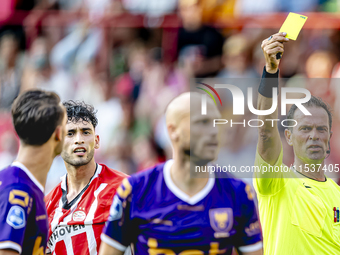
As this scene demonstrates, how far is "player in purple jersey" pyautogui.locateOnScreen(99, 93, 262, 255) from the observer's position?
2977mm

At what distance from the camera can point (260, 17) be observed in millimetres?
8922

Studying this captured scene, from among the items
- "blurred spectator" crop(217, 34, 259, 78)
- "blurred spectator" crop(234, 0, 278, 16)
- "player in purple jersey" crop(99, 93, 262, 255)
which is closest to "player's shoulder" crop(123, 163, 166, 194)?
"player in purple jersey" crop(99, 93, 262, 255)

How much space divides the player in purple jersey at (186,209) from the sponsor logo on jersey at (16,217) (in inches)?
21.3

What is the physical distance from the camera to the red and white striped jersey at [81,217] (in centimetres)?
403

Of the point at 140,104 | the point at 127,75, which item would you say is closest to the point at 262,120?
the point at 140,104

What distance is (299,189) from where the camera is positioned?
3.96 metres

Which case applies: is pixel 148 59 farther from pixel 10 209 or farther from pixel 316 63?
pixel 10 209

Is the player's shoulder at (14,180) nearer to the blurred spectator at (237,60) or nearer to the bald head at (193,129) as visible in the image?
the bald head at (193,129)

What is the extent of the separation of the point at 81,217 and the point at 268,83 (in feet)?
6.65

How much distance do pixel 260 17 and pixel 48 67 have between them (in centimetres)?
476

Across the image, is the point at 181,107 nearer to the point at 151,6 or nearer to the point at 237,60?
the point at 237,60

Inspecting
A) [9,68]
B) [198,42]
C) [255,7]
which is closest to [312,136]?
[198,42]

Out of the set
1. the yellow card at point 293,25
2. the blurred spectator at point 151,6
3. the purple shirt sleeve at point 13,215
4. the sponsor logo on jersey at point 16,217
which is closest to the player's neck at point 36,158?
the purple shirt sleeve at point 13,215

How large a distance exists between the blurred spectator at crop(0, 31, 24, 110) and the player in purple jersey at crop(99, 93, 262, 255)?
7827 millimetres
